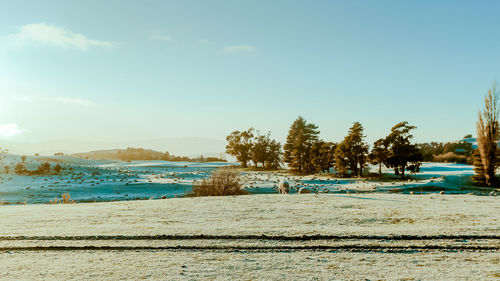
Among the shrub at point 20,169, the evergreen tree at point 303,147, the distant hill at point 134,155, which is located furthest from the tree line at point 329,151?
the shrub at point 20,169

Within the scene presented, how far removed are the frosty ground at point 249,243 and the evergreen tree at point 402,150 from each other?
2443cm

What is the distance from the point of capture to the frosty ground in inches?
217

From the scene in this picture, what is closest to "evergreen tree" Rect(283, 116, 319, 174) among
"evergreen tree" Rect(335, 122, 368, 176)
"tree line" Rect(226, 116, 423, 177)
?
"tree line" Rect(226, 116, 423, 177)

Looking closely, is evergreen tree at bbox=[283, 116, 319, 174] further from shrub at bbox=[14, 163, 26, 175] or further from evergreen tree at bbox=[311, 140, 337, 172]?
shrub at bbox=[14, 163, 26, 175]

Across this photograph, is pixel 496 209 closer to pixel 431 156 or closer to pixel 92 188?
pixel 92 188

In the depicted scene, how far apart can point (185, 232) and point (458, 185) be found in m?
30.6

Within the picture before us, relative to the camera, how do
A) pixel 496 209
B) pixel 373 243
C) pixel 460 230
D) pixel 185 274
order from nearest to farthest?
pixel 185 274, pixel 373 243, pixel 460 230, pixel 496 209

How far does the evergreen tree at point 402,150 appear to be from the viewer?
3508cm

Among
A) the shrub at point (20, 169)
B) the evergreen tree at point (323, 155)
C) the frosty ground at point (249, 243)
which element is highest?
the evergreen tree at point (323, 155)

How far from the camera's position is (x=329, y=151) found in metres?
44.3

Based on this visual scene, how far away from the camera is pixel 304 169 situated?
165 feet

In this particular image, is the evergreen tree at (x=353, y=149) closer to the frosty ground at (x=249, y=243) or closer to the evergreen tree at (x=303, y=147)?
the evergreen tree at (x=303, y=147)

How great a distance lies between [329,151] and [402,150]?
10.8 m

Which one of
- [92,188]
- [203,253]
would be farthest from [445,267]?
[92,188]
